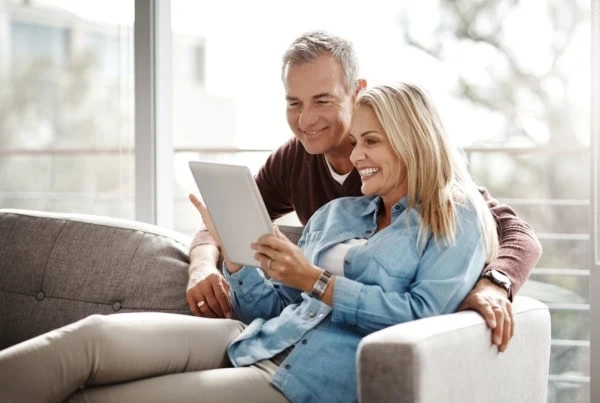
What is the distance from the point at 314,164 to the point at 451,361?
1.01 metres

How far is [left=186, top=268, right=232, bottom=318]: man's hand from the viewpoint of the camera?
247 cm

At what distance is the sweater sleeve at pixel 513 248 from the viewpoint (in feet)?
7.19

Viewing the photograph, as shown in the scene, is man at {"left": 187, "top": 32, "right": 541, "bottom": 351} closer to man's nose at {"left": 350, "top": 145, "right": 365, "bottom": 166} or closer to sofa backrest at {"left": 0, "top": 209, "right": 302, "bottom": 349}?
sofa backrest at {"left": 0, "top": 209, "right": 302, "bottom": 349}

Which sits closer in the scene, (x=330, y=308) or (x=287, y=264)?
(x=287, y=264)

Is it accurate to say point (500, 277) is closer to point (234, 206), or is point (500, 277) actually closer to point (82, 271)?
point (234, 206)

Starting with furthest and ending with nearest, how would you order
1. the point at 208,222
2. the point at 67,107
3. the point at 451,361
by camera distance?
1. the point at 67,107
2. the point at 208,222
3. the point at 451,361

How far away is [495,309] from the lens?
2033mm

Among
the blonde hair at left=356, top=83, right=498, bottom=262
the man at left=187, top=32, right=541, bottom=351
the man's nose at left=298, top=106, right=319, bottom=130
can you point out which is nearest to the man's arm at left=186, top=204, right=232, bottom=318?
the man at left=187, top=32, right=541, bottom=351

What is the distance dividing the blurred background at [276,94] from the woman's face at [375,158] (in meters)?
1.36

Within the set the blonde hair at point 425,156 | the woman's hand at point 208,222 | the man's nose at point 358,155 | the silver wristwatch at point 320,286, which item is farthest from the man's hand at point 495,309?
the woman's hand at point 208,222

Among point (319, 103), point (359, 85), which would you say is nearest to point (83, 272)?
point (319, 103)

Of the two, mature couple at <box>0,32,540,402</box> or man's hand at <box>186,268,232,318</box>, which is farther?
man's hand at <box>186,268,232,318</box>

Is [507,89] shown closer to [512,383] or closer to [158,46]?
[158,46]

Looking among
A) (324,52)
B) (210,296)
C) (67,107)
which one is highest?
(324,52)
